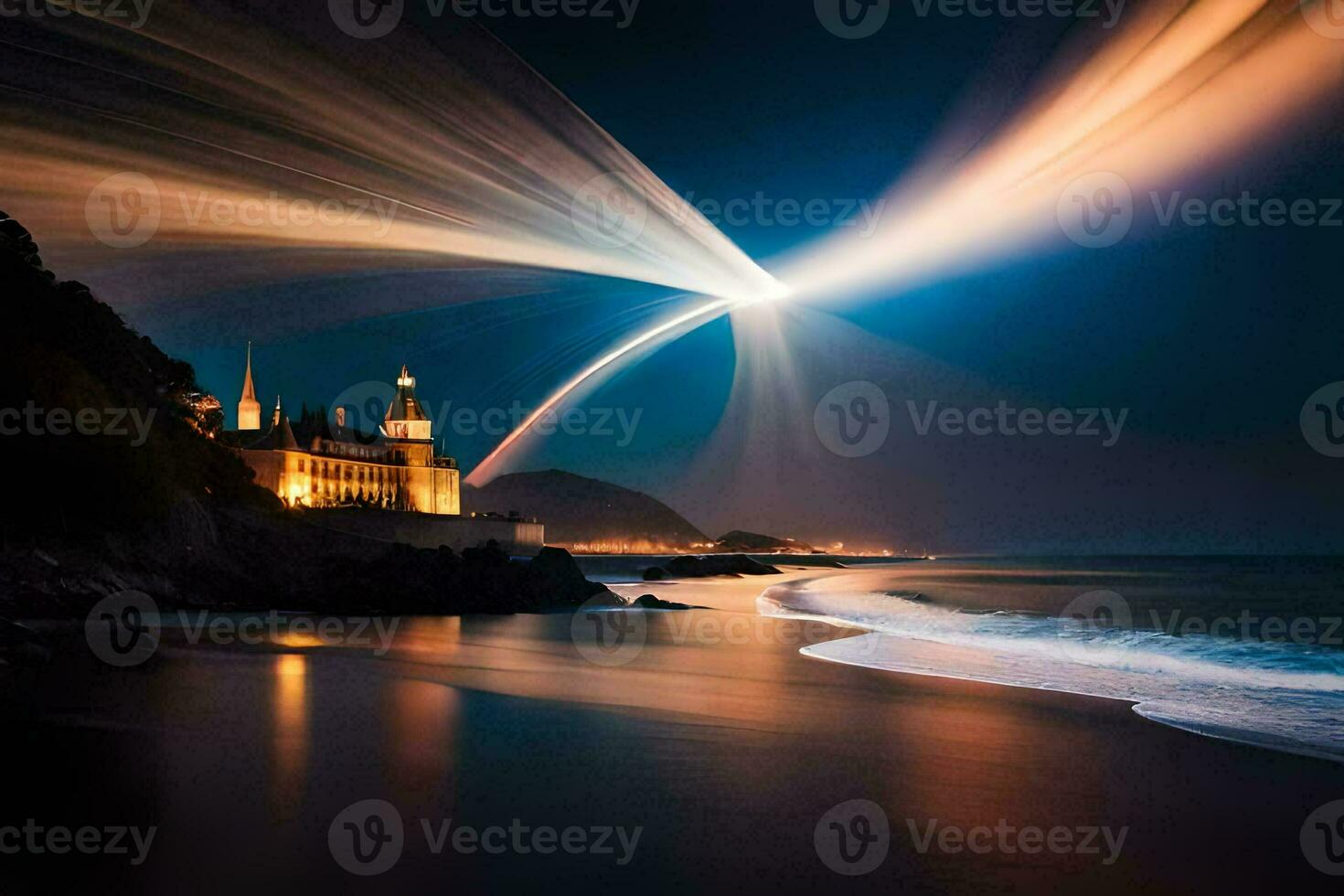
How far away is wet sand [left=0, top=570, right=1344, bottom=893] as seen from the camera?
6570 millimetres

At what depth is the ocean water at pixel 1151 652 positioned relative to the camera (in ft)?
45.2

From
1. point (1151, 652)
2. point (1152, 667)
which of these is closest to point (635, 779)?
point (1152, 667)

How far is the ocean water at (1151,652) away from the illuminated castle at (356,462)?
47333 millimetres

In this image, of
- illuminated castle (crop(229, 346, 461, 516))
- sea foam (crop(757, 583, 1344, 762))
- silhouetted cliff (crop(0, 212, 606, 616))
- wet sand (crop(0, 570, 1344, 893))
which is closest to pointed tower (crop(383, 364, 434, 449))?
illuminated castle (crop(229, 346, 461, 516))

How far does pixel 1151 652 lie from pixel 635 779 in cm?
1723

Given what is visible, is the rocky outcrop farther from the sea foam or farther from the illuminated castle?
the sea foam

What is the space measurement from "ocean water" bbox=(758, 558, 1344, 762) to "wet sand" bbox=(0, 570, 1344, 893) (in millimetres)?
1468

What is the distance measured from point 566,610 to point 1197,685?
25.2 metres

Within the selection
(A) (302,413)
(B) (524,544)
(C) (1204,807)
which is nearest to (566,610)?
(C) (1204,807)

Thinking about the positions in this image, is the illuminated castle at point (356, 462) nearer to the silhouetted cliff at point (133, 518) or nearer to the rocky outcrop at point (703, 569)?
the rocky outcrop at point (703, 569)

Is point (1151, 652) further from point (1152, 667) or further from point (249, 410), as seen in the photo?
point (249, 410)

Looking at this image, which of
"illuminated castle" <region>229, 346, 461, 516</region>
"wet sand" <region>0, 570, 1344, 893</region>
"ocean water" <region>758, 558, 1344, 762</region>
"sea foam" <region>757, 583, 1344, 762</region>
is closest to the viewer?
"wet sand" <region>0, 570, 1344, 893</region>

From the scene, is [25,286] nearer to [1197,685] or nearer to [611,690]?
[611,690]

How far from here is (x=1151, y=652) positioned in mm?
22375
